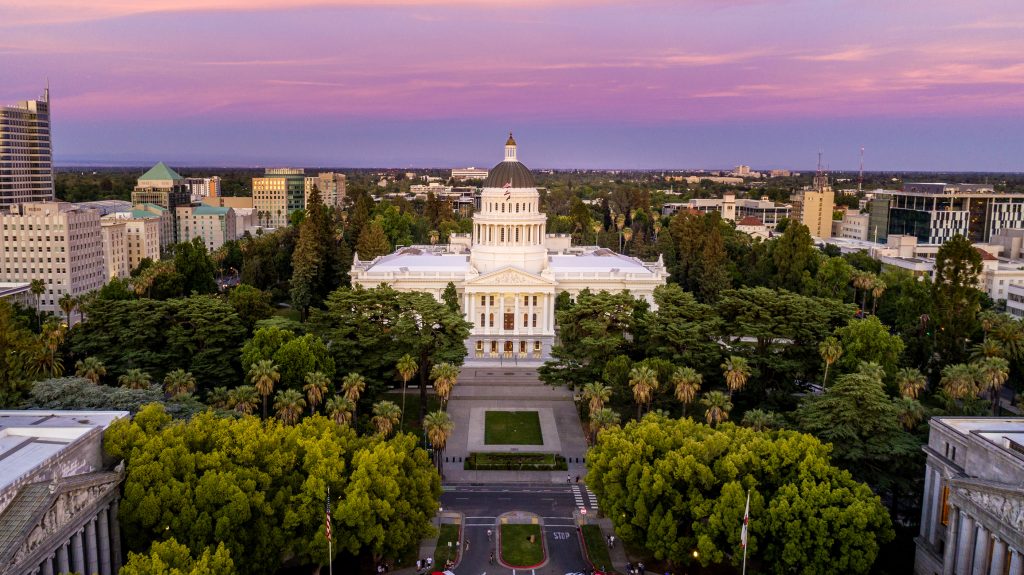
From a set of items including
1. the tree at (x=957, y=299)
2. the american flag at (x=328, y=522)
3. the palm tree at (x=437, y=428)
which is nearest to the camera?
the american flag at (x=328, y=522)

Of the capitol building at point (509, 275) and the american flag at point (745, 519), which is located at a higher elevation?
the capitol building at point (509, 275)

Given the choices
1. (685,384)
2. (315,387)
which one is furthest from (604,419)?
(315,387)

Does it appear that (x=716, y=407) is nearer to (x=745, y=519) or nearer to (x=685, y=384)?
(x=685, y=384)

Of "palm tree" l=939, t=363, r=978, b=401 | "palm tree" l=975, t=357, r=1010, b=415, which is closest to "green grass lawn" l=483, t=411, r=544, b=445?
"palm tree" l=939, t=363, r=978, b=401

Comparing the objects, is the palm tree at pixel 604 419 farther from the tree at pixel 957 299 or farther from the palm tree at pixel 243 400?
the tree at pixel 957 299

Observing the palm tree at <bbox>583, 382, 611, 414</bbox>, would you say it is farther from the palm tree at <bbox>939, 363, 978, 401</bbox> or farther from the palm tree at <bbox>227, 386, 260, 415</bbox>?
the palm tree at <bbox>939, 363, 978, 401</bbox>

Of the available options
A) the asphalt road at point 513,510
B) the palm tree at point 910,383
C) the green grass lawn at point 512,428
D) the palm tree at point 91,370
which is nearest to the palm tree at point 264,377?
the palm tree at point 91,370
